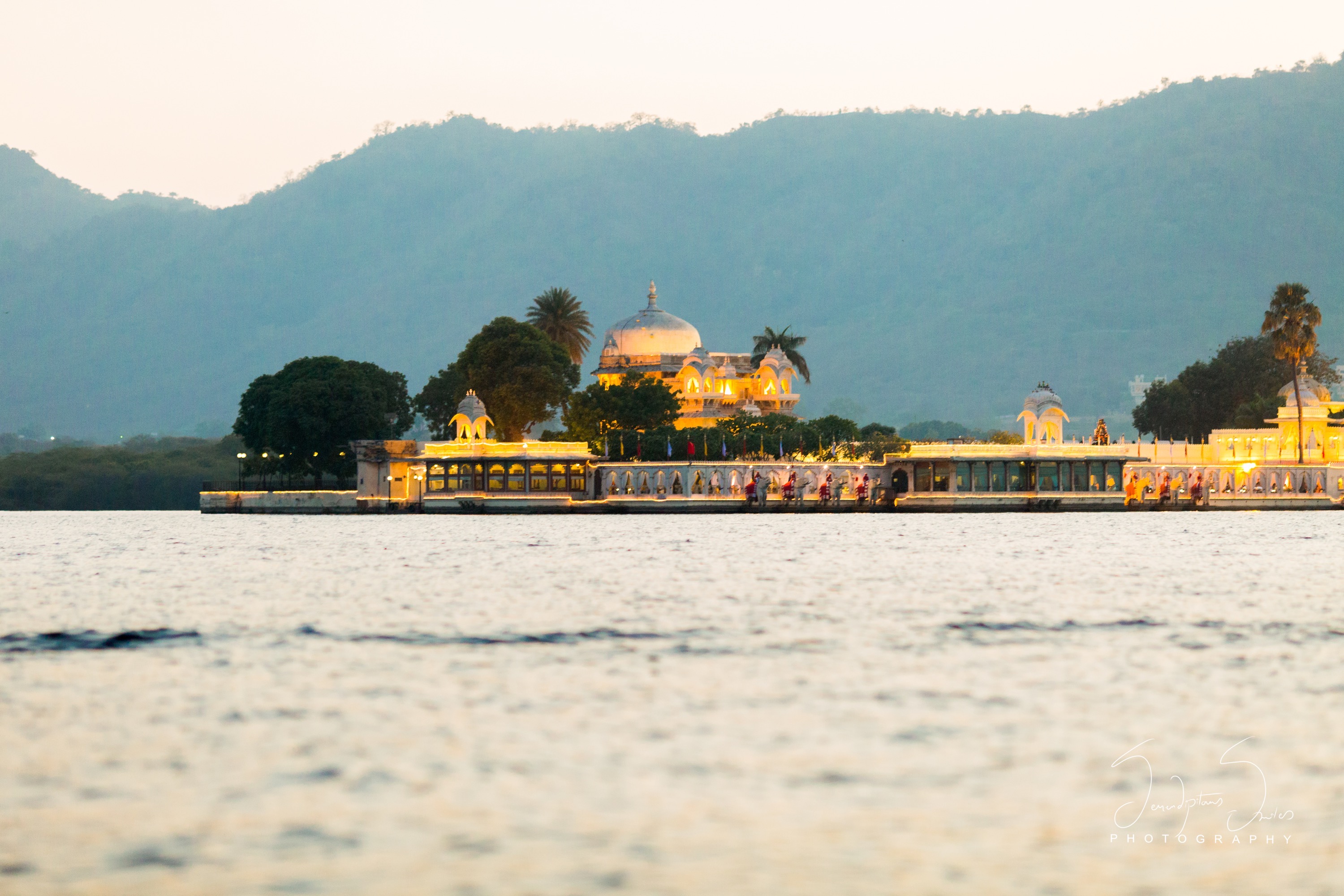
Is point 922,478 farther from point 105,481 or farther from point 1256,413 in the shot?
point 105,481

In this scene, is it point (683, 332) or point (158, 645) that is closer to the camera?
point (158, 645)

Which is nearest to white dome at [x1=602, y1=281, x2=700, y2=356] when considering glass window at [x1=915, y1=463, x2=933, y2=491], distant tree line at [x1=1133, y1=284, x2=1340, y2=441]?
glass window at [x1=915, y1=463, x2=933, y2=491]

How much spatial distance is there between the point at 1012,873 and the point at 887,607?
2385 cm

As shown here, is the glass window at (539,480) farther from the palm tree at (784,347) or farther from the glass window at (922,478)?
the palm tree at (784,347)

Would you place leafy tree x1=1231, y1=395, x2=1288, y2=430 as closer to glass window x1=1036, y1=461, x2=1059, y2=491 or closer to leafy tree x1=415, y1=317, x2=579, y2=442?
glass window x1=1036, y1=461, x2=1059, y2=491

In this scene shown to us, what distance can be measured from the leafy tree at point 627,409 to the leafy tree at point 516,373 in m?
2.51

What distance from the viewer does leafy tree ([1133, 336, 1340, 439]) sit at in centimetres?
15062

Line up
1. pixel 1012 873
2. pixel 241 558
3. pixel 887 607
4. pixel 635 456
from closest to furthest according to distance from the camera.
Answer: pixel 1012 873
pixel 887 607
pixel 241 558
pixel 635 456

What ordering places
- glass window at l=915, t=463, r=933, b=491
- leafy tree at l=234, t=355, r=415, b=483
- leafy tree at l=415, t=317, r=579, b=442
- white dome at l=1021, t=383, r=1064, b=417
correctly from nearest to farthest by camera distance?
leafy tree at l=234, t=355, r=415, b=483, glass window at l=915, t=463, r=933, b=491, white dome at l=1021, t=383, r=1064, b=417, leafy tree at l=415, t=317, r=579, b=442

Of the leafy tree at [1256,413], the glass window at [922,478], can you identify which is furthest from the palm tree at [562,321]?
the leafy tree at [1256,413]

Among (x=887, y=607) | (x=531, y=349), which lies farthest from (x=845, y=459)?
(x=887, y=607)

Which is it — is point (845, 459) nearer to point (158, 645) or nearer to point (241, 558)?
point (241, 558)

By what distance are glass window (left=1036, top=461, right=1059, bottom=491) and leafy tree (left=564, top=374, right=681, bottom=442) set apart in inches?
1167

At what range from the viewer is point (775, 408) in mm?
143625
